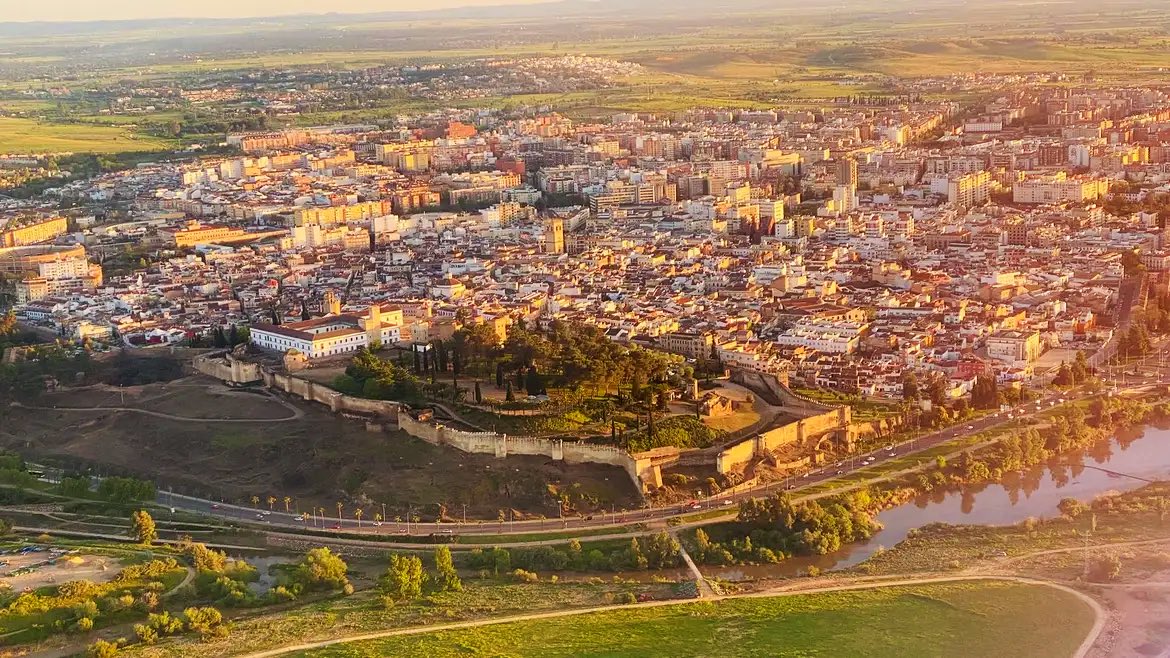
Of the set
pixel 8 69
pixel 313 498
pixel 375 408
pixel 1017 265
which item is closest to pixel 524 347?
pixel 375 408

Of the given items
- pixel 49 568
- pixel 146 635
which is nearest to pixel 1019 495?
pixel 146 635

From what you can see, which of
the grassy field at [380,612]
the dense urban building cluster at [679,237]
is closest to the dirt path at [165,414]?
the dense urban building cluster at [679,237]

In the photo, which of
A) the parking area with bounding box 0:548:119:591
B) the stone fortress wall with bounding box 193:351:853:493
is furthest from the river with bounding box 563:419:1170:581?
the parking area with bounding box 0:548:119:591

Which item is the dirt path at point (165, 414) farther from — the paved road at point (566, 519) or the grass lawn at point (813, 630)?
the grass lawn at point (813, 630)

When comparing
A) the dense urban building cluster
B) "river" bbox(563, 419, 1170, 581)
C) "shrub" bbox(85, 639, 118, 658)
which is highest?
the dense urban building cluster

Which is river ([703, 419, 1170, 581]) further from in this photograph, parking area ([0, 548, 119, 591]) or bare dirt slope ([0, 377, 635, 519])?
parking area ([0, 548, 119, 591])

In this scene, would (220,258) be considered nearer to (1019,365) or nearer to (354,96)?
Answer: (1019,365)
